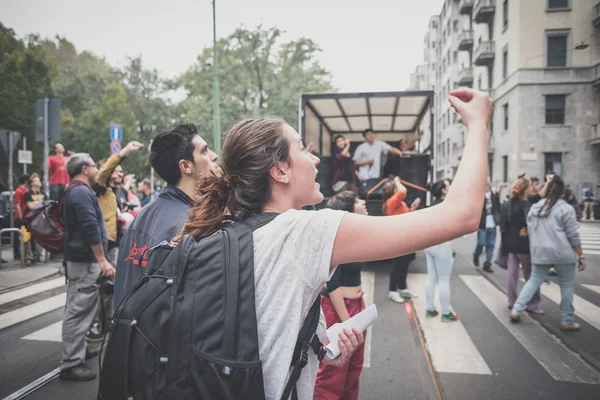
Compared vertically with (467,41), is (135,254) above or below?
below

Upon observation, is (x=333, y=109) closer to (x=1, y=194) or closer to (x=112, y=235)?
(x=112, y=235)

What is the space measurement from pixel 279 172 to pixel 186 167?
1.39 metres

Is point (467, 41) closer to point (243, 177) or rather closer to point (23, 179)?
point (243, 177)

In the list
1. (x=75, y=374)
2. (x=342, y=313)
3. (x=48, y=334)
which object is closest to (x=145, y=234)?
(x=342, y=313)

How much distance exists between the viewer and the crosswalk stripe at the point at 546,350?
3.67 m

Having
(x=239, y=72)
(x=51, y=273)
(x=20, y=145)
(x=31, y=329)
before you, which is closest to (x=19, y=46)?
(x=20, y=145)

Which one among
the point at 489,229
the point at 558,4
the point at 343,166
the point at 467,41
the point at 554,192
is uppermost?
the point at 467,41

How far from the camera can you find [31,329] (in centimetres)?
480

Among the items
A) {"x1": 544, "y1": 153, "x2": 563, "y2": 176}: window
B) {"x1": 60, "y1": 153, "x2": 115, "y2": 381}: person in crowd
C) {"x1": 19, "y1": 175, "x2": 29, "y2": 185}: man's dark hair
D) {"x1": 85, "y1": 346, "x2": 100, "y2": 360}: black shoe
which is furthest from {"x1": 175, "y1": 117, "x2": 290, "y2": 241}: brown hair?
{"x1": 19, "y1": 175, "x2": 29, "y2": 185}: man's dark hair

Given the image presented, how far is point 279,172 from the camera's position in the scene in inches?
51.9

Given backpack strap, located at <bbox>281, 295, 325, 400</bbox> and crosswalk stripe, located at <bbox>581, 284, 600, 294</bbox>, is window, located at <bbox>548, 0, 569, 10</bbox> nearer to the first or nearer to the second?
crosswalk stripe, located at <bbox>581, 284, 600, 294</bbox>

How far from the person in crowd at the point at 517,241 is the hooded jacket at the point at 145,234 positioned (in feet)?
17.0

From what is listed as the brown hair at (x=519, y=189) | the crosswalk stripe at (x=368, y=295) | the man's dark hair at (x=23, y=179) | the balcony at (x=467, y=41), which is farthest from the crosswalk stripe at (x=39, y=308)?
the balcony at (x=467, y=41)

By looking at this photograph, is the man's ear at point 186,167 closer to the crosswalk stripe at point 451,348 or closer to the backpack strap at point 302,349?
the backpack strap at point 302,349
